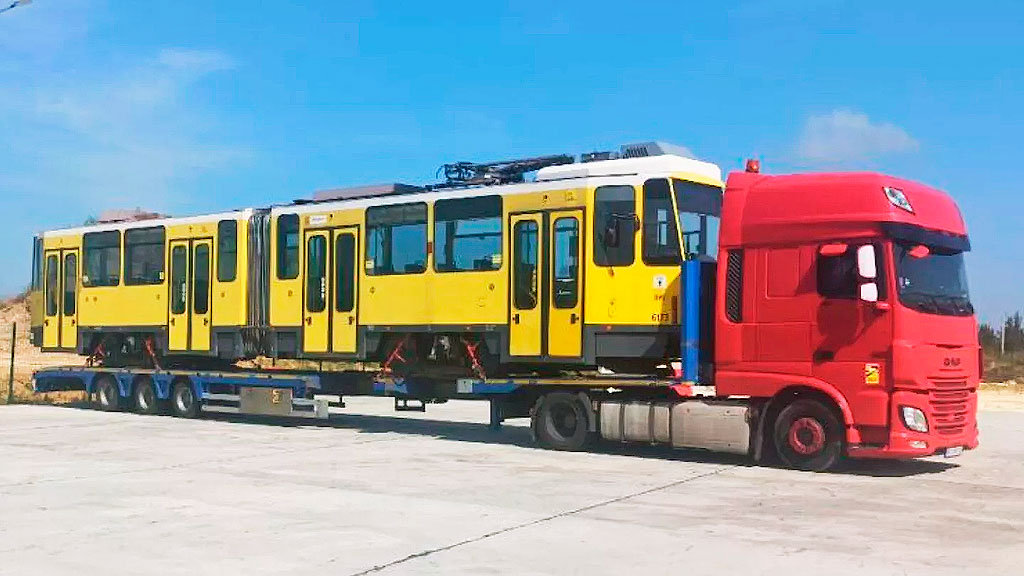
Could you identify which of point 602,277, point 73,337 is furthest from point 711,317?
point 73,337

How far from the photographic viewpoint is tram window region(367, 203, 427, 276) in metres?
16.8

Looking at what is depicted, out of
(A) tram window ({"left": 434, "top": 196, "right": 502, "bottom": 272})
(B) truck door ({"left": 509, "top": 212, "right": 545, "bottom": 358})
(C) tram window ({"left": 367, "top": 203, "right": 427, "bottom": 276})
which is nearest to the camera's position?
(B) truck door ({"left": 509, "top": 212, "right": 545, "bottom": 358})

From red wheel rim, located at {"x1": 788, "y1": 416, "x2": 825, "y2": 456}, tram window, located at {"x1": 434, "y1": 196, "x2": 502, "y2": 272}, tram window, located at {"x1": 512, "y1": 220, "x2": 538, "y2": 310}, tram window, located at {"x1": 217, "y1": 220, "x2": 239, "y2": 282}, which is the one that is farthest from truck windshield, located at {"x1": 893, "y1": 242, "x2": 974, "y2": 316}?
tram window, located at {"x1": 217, "y1": 220, "x2": 239, "y2": 282}

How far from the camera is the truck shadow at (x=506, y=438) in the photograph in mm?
13773

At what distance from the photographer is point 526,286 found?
50.3 feet

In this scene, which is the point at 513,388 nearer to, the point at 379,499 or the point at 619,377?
the point at 619,377

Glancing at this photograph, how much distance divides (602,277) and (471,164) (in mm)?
3897

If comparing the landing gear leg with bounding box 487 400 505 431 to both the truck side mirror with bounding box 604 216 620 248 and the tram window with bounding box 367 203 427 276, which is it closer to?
the tram window with bounding box 367 203 427 276

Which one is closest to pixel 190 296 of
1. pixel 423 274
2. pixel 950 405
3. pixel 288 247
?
pixel 288 247

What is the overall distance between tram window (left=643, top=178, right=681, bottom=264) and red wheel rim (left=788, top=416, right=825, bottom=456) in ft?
8.78

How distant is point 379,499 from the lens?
418 inches

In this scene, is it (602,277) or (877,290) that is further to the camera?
(602,277)

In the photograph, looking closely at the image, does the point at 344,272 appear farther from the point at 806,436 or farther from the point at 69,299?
the point at 69,299

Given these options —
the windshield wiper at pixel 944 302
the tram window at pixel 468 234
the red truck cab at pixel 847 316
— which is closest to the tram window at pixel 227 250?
the tram window at pixel 468 234
